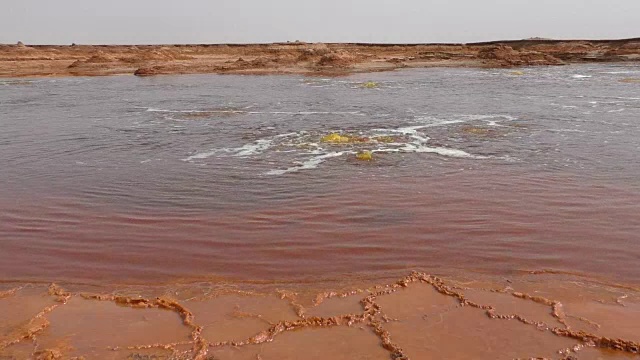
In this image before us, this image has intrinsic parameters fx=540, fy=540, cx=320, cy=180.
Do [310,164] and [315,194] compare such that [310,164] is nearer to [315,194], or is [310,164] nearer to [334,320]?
[315,194]

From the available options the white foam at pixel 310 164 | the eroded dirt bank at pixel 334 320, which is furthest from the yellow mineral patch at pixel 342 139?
the eroded dirt bank at pixel 334 320

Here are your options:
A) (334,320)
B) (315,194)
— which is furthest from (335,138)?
(334,320)

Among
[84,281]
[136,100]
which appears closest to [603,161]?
[84,281]

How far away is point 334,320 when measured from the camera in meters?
5.29

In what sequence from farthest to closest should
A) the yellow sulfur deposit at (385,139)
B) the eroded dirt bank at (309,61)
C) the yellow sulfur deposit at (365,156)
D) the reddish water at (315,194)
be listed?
the eroded dirt bank at (309,61), the yellow sulfur deposit at (385,139), the yellow sulfur deposit at (365,156), the reddish water at (315,194)

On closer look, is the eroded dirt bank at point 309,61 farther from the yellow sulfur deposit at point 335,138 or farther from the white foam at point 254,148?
the white foam at point 254,148

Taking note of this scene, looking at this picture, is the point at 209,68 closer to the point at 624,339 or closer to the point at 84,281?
the point at 84,281

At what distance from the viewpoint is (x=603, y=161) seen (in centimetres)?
1105

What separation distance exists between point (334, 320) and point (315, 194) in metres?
3.97

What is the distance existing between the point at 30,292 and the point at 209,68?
3687 cm

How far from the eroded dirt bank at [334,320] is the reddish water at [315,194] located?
16.6 inches

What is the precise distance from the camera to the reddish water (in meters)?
6.67

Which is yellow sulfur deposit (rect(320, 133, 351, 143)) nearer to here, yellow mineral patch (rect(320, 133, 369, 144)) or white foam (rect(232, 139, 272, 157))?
yellow mineral patch (rect(320, 133, 369, 144))

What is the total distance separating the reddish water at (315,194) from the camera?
6.67 m
